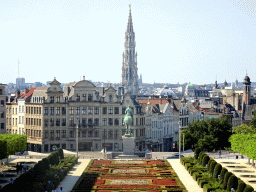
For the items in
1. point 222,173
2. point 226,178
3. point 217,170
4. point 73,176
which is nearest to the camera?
point 226,178

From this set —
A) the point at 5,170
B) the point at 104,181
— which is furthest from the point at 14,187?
the point at 5,170

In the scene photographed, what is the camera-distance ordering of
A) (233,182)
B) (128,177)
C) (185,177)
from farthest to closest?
(185,177), (128,177), (233,182)

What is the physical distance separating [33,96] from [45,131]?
30.3ft

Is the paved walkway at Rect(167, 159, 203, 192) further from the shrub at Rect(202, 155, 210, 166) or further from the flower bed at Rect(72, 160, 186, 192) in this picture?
the shrub at Rect(202, 155, 210, 166)

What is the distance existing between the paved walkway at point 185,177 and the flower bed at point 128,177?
31.3 inches

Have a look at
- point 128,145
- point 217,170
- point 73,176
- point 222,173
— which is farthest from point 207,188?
point 128,145

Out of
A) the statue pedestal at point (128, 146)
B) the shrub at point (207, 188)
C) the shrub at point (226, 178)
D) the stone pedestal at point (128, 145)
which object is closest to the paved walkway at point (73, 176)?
the statue pedestal at point (128, 146)

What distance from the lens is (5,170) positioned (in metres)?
87.4

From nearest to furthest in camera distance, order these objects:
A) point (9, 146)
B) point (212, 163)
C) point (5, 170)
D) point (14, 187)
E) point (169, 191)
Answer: point (14, 187) < point (169, 191) < point (212, 163) < point (5, 170) < point (9, 146)

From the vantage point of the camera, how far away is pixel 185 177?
8131 cm

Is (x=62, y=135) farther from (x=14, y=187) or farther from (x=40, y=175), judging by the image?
(x=14, y=187)

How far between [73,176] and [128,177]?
785 cm

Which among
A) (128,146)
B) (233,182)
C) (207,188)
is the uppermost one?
(128,146)

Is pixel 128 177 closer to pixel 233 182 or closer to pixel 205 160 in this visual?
pixel 205 160
